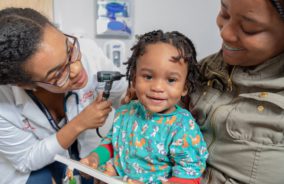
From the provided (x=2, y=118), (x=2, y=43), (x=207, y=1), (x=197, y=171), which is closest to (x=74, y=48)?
(x=2, y=43)

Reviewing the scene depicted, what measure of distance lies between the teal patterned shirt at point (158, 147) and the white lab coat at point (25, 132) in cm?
33

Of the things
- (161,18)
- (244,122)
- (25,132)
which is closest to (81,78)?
(25,132)

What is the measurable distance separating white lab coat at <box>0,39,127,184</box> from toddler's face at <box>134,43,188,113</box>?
0.43m

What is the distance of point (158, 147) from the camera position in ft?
2.97

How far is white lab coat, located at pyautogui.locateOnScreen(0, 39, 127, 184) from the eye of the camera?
3.60 ft

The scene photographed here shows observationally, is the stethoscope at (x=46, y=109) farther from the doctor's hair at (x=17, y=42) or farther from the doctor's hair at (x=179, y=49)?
the doctor's hair at (x=179, y=49)

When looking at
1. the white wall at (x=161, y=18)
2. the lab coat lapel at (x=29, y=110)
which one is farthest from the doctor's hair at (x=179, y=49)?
the white wall at (x=161, y=18)

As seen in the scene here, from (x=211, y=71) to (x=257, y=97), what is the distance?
22 cm

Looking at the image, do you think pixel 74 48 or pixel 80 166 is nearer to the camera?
pixel 80 166

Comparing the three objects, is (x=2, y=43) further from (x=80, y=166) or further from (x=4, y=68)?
(x=80, y=166)

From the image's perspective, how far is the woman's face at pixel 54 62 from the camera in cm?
93

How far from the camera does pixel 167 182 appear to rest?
87 cm

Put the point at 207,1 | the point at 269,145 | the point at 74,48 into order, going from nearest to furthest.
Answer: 1. the point at 269,145
2. the point at 74,48
3. the point at 207,1

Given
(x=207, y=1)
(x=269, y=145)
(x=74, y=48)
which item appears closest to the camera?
(x=269, y=145)
